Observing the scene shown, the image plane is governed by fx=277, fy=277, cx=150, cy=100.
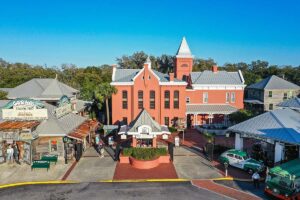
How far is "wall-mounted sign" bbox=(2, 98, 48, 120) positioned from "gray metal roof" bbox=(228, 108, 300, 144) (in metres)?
20.5

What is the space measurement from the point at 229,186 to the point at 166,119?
23.2m

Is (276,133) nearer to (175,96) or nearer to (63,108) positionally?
(175,96)

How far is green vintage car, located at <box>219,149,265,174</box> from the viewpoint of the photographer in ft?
78.3

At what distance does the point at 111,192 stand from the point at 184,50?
36.9m

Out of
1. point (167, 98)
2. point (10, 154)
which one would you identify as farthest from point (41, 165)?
point (167, 98)

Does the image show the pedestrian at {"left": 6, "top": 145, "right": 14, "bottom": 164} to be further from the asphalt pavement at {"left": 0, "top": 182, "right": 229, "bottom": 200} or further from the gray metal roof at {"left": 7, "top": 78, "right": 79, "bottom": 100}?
the gray metal roof at {"left": 7, "top": 78, "right": 79, "bottom": 100}

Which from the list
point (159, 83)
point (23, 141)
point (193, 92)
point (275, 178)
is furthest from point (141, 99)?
point (275, 178)

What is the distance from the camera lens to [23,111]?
2883cm

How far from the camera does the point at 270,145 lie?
27.4 metres

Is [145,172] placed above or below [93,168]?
below

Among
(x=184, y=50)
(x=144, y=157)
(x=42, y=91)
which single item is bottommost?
(x=144, y=157)

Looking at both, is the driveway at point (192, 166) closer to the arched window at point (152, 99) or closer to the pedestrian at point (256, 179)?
the pedestrian at point (256, 179)

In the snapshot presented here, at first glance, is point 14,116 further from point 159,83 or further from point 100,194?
point 159,83

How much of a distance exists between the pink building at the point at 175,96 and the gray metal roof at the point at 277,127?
1550 centimetres
